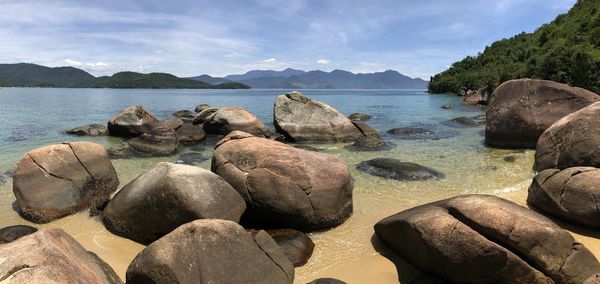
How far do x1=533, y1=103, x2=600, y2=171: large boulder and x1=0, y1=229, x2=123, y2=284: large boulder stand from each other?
37.5 feet

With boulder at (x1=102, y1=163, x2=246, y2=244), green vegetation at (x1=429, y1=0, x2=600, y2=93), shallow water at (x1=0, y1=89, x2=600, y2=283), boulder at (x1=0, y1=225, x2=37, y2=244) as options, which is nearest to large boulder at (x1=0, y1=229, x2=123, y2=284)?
shallow water at (x1=0, y1=89, x2=600, y2=283)

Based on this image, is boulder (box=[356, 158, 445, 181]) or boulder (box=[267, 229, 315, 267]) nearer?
boulder (box=[267, 229, 315, 267])

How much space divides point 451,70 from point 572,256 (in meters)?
106

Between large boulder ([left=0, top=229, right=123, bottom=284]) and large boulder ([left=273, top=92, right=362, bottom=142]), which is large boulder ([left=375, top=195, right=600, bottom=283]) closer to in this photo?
large boulder ([left=0, top=229, right=123, bottom=284])

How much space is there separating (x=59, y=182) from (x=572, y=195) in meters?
11.6

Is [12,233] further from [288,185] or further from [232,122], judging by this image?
[232,122]

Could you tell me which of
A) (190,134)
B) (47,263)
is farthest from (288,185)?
(190,134)

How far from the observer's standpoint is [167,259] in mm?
5148

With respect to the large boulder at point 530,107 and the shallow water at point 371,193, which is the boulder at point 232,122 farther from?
the large boulder at point 530,107

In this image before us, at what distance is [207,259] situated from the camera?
17.7 ft

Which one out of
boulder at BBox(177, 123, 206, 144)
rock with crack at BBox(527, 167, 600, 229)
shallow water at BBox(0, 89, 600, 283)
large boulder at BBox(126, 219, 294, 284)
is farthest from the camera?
boulder at BBox(177, 123, 206, 144)

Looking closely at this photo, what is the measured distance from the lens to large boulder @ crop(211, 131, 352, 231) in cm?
827

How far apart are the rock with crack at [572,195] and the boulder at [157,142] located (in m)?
13.7

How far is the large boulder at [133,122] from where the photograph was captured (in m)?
21.4
